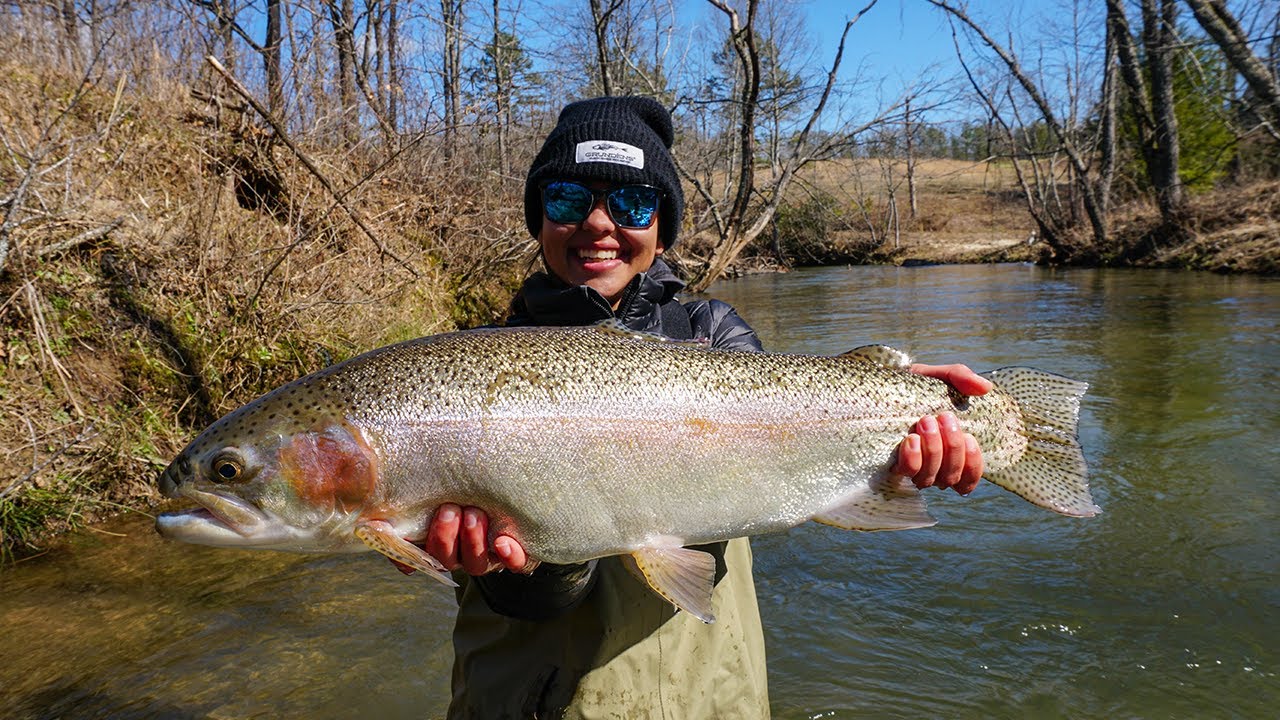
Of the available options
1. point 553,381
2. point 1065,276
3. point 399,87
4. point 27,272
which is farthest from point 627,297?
point 1065,276

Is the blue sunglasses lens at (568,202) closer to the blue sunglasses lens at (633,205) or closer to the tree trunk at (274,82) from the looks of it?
the blue sunglasses lens at (633,205)

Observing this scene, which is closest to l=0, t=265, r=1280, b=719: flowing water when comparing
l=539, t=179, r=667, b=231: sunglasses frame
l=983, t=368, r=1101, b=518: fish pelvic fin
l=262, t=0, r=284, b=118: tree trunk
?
l=983, t=368, r=1101, b=518: fish pelvic fin

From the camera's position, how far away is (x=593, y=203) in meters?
2.94

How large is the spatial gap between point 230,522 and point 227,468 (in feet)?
0.49

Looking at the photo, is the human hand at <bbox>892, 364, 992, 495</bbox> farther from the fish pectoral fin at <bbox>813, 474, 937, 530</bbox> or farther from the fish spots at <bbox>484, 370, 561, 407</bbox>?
the fish spots at <bbox>484, 370, 561, 407</bbox>

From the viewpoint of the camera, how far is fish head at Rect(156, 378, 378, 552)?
6.97 ft

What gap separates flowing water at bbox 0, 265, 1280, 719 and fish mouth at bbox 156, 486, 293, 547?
Result: 2029 millimetres

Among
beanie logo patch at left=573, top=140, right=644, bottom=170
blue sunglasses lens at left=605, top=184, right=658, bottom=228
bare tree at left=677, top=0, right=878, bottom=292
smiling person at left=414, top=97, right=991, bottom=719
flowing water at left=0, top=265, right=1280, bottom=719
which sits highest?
bare tree at left=677, top=0, right=878, bottom=292

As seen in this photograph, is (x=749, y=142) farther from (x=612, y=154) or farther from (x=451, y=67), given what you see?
(x=612, y=154)

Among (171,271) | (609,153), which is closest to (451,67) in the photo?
(171,271)

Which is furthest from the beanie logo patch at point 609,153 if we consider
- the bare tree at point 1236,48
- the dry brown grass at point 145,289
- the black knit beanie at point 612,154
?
the bare tree at point 1236,48

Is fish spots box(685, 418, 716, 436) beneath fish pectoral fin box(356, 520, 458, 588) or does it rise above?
above

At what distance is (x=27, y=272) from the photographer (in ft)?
18.4

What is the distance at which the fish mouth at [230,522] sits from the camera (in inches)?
83.0
